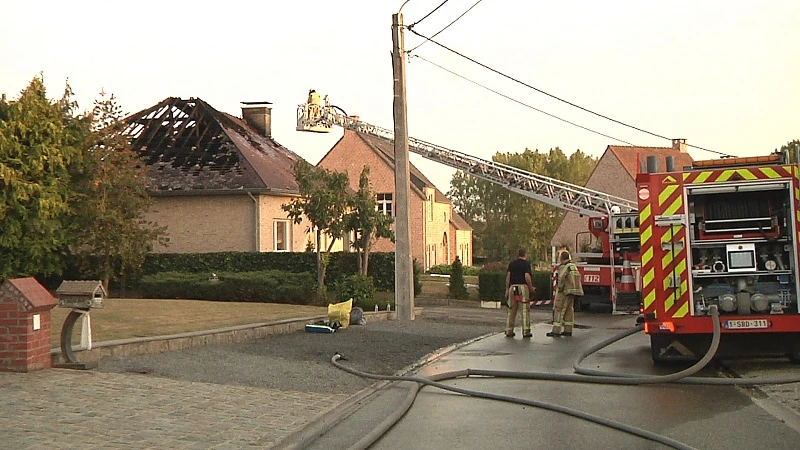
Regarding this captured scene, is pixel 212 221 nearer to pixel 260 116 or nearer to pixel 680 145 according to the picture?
pixel 260 116

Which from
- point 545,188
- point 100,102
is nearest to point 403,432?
point 100,102

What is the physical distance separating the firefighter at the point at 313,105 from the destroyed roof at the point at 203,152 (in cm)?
377

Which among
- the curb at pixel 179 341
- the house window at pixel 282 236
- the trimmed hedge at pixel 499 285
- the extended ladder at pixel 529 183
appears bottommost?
the curb at pixel 179 341

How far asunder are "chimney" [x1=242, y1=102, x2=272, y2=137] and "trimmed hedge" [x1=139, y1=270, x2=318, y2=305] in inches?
549

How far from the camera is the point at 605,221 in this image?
26.1 m

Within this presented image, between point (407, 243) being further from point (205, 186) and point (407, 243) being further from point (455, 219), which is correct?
point (455, 219)

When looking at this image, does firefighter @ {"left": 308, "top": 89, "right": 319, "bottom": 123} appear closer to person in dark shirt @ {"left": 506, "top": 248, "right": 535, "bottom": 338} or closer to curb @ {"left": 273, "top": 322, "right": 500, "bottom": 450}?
person in dark shirt @ {"left": 506, "top": 248, "right": 535, "bottom": 338}

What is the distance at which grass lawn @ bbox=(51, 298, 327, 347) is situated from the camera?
15.2 m

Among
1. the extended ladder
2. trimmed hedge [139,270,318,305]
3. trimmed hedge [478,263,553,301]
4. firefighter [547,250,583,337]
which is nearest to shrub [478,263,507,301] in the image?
trimmed hedge [478,263,553,301]

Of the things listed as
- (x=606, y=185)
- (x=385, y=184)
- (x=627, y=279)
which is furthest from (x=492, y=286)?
(x=606, y=185)

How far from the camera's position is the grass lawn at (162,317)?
49.9ft

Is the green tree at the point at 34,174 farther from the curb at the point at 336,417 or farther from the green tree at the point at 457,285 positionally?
the green tree at the point at 457,285

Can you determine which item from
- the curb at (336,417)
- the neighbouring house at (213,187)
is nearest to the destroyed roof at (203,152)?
the neighbouring house at (213,187)

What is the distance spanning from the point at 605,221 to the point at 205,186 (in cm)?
1373
